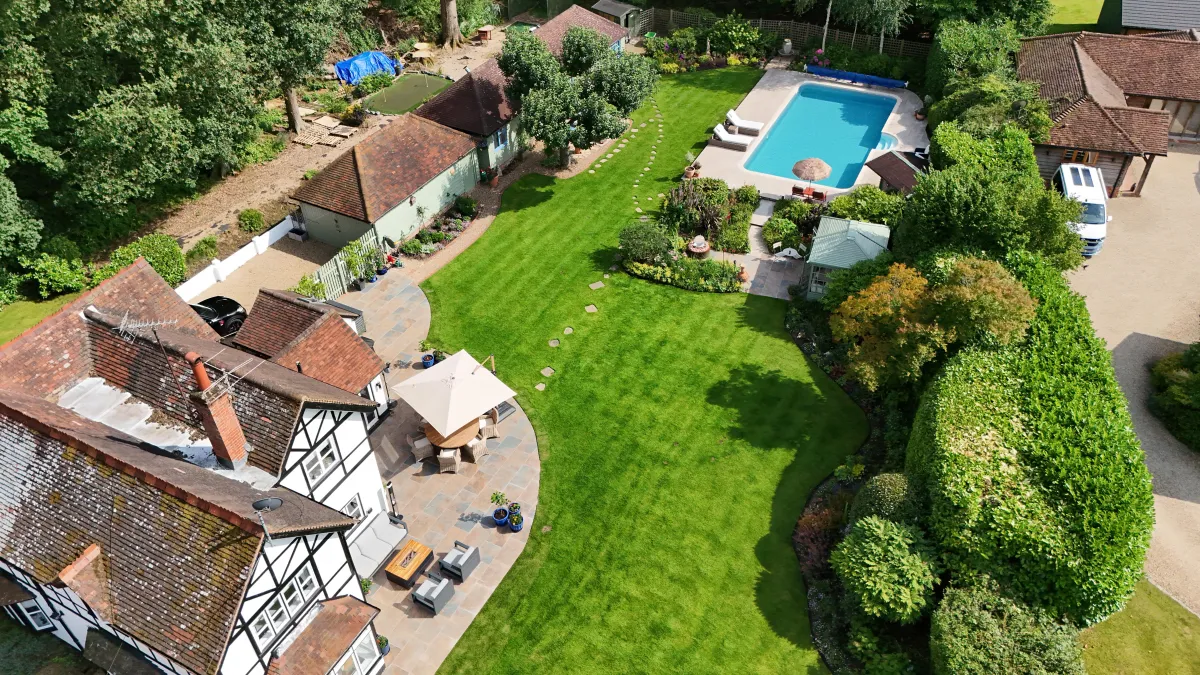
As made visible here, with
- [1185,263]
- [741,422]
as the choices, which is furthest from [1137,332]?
[741,422]

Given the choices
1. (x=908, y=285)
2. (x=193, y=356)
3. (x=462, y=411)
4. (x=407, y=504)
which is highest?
(x=193, y=356)

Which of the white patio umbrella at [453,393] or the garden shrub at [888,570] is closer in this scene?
the garden shrub at [888,570]

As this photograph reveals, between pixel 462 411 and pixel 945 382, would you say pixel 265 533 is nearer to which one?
pixel 462 411

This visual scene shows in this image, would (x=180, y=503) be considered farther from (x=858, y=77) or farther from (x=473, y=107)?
(x=858, y=77)

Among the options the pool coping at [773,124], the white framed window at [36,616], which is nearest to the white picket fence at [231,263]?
the white framed window at [36,616]

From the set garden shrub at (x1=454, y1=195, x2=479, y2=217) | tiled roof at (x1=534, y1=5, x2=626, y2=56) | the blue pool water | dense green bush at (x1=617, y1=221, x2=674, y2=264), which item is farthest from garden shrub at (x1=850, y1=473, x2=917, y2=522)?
tiled roof at (x1=534, y1=5, x2=626, y2=56)

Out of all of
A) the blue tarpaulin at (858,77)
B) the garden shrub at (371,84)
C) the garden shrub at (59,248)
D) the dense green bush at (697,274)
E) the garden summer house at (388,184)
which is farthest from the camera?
the blue tarpaulin at (858,77)

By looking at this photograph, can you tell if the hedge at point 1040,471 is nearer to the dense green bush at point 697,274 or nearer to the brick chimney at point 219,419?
the dense green bush at point 697,274
